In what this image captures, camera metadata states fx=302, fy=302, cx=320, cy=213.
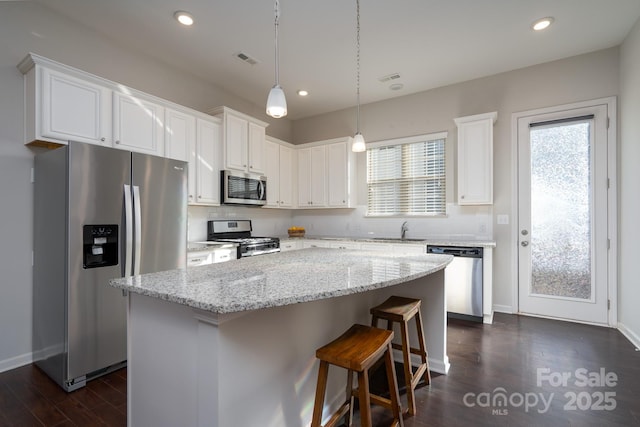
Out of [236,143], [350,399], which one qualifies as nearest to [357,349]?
[350,399]

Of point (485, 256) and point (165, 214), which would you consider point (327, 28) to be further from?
point (485, 256)

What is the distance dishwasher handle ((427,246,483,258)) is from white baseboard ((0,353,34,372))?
393 cm

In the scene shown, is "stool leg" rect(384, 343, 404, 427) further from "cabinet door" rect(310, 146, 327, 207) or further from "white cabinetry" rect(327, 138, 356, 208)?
"cabinet door" rect(310, 146, 327, 207)

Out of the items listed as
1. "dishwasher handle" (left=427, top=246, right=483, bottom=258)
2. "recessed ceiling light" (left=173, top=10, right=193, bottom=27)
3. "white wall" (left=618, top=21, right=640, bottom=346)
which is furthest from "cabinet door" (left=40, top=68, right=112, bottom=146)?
"white wall" (left=618, top=21, right=640, bottom=346)

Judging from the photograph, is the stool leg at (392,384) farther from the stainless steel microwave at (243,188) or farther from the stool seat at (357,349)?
the stainless steel microwave at (243,188)

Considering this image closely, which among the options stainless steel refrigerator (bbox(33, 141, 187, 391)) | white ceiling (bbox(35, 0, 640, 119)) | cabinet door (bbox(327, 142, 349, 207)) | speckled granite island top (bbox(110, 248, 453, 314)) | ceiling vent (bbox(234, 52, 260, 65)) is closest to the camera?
speckled granite island top (bbox(110, 248, 453, 314))

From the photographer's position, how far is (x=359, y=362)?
1312 mm

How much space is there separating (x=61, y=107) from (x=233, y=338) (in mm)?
2487

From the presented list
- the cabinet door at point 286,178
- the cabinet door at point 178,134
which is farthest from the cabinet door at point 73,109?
the cabinet door at point 286,178

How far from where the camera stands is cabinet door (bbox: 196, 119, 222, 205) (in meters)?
3.53

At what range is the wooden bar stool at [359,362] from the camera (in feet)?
4.41

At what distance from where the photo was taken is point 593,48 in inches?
128

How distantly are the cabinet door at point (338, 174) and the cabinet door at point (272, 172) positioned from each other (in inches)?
32.0

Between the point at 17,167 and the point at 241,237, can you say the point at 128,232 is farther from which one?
the point at 241,237
